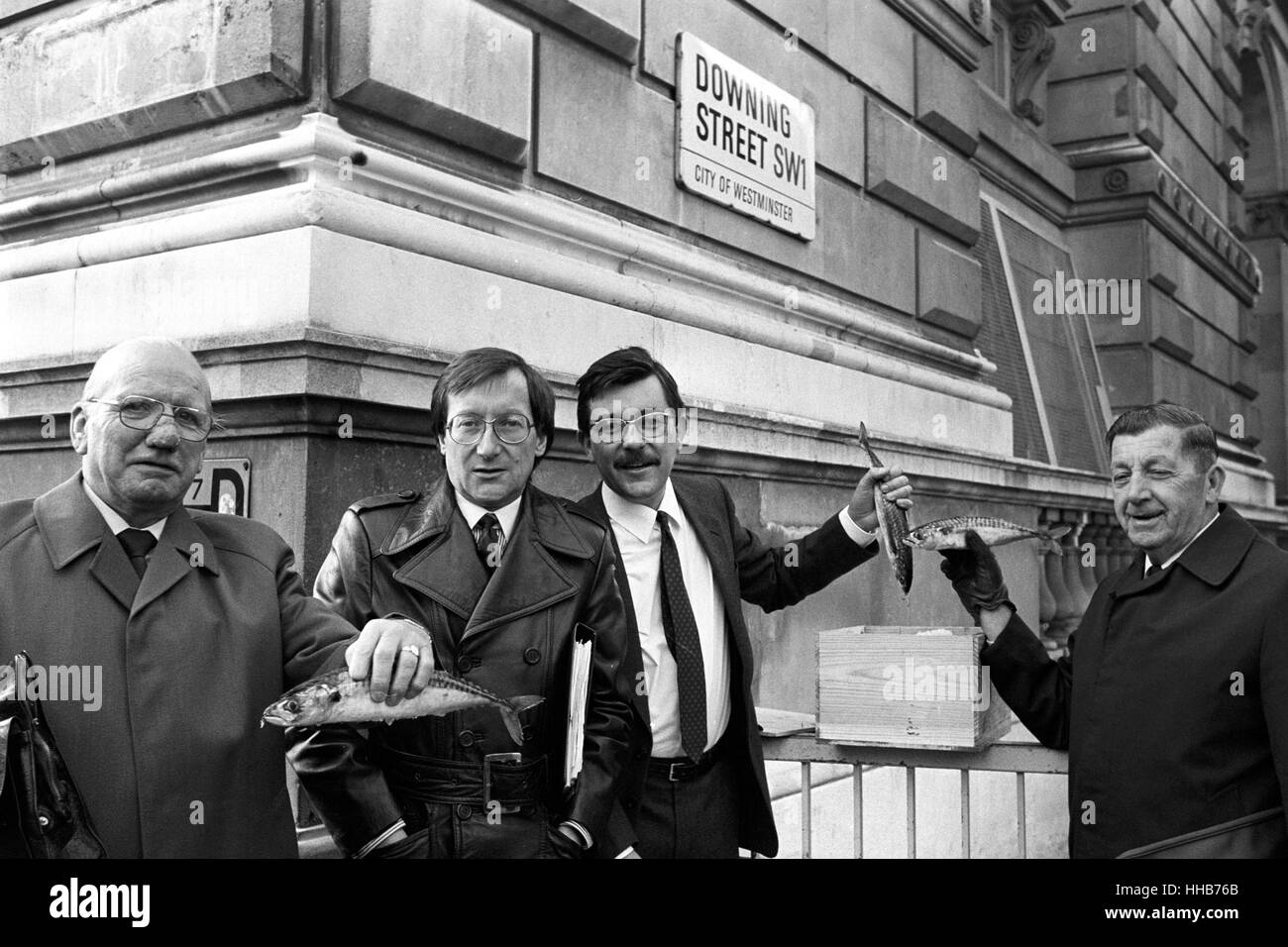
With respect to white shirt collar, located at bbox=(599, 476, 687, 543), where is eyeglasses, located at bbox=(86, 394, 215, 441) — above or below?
above

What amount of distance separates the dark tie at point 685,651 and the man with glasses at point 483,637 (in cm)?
47

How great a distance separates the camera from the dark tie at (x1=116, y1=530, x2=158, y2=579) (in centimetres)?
224

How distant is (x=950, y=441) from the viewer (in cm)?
771

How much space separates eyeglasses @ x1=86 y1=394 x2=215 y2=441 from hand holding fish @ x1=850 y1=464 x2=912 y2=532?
1.91 meters

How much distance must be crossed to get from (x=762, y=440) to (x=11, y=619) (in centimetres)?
390

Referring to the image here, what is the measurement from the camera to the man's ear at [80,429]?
2.29m

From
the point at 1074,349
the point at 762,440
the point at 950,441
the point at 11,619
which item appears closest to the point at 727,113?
the point at 762,440

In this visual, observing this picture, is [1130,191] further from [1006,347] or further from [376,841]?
[376,841]

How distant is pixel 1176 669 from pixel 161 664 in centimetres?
212

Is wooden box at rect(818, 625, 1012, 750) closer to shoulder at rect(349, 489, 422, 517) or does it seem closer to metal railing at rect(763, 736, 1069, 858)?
metal railing at rect(763, 736, 1069, 858)

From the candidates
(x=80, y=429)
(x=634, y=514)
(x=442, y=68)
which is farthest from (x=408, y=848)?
(x=442, y=68)

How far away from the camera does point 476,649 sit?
2447 mm

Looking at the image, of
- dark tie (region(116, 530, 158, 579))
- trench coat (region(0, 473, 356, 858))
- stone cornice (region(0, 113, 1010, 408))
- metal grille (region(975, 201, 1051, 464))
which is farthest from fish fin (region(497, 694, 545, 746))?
metal grille (region(975, 201, 1051, 464))

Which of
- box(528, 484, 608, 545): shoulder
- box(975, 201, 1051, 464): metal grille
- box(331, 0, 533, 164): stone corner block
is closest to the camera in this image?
box(528, 484, 608, 545): shoulder
